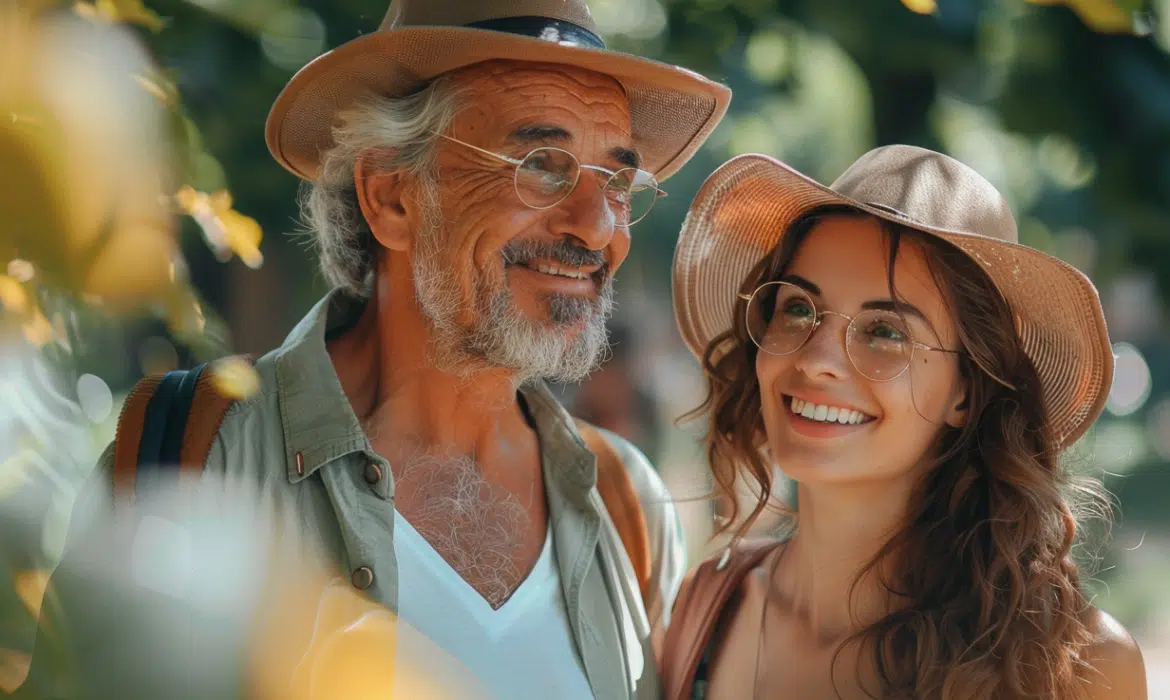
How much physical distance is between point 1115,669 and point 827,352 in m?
0.78

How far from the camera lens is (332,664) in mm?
1082

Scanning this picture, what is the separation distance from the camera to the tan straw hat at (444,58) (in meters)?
2.56

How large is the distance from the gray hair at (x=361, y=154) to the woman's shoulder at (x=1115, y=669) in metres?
1.71

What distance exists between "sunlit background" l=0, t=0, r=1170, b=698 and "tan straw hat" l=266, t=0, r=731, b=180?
0.10 metres

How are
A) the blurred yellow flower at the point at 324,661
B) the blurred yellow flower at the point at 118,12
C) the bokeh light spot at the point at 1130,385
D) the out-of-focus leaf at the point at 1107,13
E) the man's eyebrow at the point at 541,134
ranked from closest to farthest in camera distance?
1. the blurred yellow flower at the point at 118,12
2. the blurred yellow flower at the point at 324,661
3. the out-of-focus leaf at the point at 1107,13
4. the man's eyebrow at the point at 541,134
5. the bokeh light spot at the point at 1130,385

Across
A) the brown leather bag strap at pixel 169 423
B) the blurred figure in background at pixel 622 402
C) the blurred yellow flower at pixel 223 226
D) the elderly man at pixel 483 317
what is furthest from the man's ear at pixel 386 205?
the blurred figure in background at pixel 622 402

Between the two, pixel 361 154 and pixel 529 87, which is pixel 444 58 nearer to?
pixel 529 87

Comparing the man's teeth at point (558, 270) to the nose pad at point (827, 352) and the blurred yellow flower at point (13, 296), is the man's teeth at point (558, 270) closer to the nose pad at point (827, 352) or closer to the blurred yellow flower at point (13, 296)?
the nose pad at point (827, 352)

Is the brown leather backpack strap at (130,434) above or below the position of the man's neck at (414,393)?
above

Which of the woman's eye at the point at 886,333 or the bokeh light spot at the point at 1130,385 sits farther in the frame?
the bokeh light spot at the point at 1130,385

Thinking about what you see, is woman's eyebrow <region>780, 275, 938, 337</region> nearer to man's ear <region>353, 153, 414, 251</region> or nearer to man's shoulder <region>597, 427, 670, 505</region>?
man's shoulder <region>597, 427, 670, 505</region>

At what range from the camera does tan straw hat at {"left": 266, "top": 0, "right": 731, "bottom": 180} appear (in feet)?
8.39

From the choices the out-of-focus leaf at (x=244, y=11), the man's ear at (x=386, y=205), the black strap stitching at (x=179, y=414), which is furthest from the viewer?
the man's ear at (x=386, y=205)

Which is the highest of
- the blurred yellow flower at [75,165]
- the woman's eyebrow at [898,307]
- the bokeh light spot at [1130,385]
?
the blurred yellow flower at [75,165]
